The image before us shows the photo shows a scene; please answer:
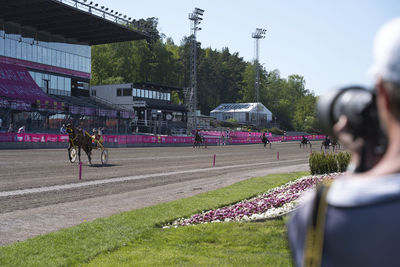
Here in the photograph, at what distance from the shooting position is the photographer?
4.25ft

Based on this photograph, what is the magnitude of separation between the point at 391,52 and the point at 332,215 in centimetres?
54

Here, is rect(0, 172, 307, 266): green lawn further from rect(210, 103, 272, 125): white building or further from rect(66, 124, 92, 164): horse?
rect(210, 103, 272, 125): white building

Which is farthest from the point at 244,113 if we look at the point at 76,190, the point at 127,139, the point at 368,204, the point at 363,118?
the point at 368,204

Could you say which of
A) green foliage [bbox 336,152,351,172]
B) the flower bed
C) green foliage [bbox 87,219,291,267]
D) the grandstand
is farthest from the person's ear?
the grandstand

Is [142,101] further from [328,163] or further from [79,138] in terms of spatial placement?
[328,163]

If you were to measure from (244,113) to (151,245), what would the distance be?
10827 cm

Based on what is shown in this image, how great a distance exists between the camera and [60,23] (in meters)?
58.3

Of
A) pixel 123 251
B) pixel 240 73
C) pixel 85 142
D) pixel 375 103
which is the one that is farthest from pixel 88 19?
pixel 240 73

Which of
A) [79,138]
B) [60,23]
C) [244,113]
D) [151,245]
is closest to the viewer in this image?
[151,245]

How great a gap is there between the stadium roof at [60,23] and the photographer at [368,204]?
176 ft

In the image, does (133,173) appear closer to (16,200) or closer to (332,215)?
(16,200)

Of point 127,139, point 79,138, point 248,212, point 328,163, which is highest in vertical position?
point 79,138

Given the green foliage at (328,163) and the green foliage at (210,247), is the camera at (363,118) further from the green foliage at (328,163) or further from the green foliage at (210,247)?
the green foliage at (328,163)

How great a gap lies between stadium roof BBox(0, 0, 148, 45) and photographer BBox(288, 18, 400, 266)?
53792mm
